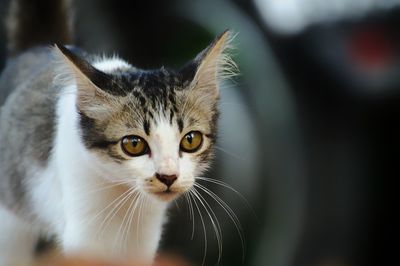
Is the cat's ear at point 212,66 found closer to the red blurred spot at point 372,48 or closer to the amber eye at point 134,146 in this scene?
the amber eye at point 134,146

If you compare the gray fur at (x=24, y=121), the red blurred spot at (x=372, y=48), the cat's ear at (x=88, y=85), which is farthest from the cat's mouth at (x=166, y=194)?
the red blurred spot at (x=372, y=48)

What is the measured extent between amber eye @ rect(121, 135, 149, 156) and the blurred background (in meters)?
0.20

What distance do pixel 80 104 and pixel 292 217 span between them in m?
0.53

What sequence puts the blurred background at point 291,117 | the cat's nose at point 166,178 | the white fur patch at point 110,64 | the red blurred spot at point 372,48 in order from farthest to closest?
the red blurred spot at point 372,48 < the blurred background at point 291,117 < the white fur patch at point 110,64 < the cat's nose at point 166,178

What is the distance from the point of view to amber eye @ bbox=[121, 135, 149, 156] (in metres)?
0.76

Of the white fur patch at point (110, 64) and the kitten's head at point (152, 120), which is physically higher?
the white fur patch at point (110, 64)

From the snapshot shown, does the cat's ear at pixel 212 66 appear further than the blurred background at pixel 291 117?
No

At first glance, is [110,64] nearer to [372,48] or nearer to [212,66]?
[212,66]

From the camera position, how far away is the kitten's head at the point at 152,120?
0.75 metres

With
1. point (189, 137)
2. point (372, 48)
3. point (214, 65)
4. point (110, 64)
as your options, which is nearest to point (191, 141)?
point (189, 137)

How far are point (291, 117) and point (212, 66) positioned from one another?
423 millimetres

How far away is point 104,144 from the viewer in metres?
0.80

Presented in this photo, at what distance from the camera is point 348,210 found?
128cm

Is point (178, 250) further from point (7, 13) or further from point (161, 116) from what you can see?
point (7, 13)
